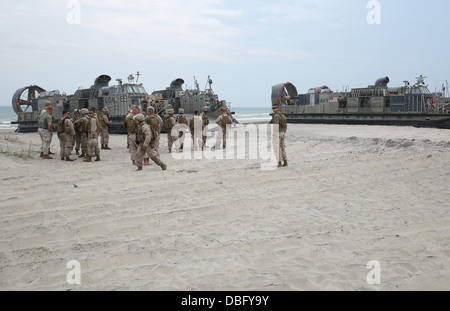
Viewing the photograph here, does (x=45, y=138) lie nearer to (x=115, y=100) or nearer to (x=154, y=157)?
(x=154, y=157)

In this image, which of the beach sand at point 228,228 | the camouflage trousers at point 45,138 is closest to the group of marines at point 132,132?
the camouflage trousers at point 45,138

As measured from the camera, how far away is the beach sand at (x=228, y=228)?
379cm

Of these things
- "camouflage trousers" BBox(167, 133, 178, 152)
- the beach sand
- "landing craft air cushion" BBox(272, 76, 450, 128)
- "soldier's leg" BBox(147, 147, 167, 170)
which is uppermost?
"landing craft air cushion" BBox(272, 76, 450, 128)

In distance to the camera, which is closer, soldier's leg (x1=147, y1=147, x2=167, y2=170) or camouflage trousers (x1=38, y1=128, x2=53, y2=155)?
soldier's leg (x1=147, y1=147, x2=167, y2=170)

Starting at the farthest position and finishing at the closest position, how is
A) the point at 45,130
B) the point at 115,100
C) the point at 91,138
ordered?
the point at 115,100 → the point at 45,130 → the point at 91,138

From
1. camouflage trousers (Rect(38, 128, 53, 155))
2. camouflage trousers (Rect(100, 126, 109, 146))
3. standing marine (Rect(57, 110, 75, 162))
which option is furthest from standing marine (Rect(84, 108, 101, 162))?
camouflage trousers (Rect(100, 126, 109, 146))

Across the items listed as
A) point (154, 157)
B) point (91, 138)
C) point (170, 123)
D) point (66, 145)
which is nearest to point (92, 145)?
point (91, 138)

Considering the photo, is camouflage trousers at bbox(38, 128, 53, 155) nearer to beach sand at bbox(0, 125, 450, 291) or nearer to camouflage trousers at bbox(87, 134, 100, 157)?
camouflage trousers at bbox(87, 134, 100, 157)

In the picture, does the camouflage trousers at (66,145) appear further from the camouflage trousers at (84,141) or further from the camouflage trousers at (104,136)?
the camouflage trousers at (104,136)

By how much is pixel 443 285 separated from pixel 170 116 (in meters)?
11.3

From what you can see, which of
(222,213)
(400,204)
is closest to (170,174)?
(222,213)

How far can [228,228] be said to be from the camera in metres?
5.24

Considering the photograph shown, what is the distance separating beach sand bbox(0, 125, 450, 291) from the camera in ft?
12.4
